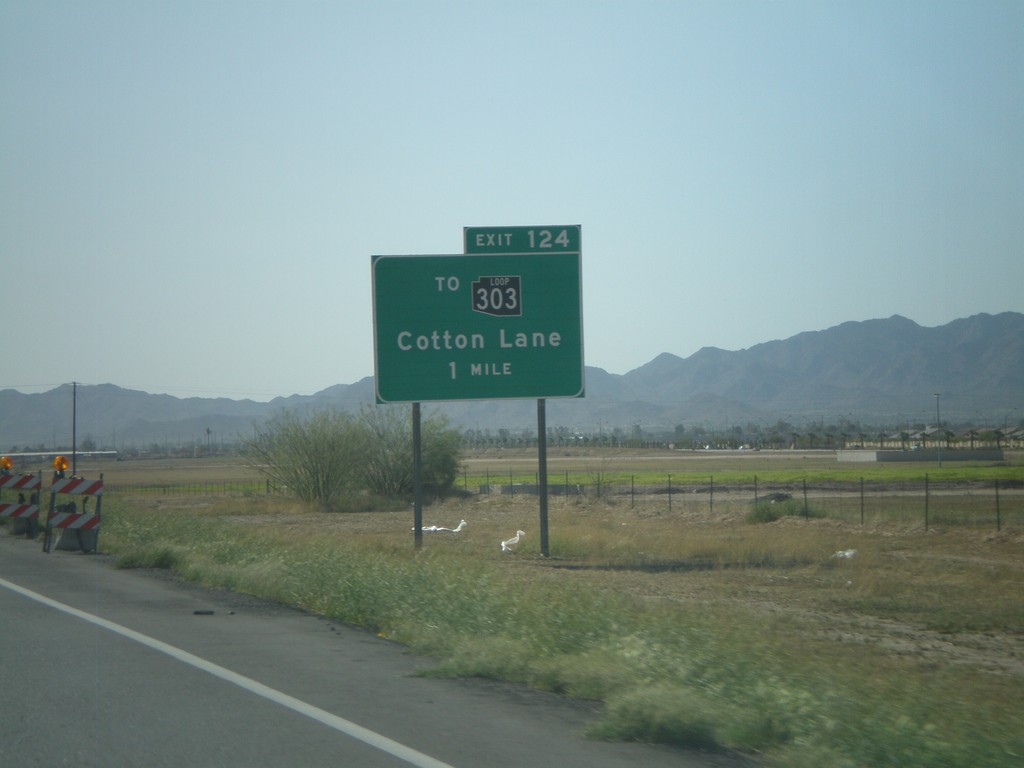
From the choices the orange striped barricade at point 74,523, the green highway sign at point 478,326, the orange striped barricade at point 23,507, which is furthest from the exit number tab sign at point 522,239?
the orange striped barricade at point 23,507

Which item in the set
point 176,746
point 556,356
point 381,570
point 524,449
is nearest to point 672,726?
point 176,746

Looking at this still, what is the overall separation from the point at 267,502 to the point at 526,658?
1800 inches

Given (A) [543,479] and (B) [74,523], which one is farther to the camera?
(A) [543,479]

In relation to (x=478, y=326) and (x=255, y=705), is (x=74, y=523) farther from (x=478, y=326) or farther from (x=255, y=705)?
(x=255, y=705)

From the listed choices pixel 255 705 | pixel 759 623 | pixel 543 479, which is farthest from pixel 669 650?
pixel 543 479

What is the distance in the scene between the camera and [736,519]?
40656 millimetres

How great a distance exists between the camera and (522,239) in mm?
25203

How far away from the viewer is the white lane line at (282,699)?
7.08 meters

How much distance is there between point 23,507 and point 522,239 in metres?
14.2

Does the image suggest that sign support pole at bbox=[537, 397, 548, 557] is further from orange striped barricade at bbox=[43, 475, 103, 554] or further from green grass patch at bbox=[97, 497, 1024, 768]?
orange striped barricade at bbox=[43, 475, 103, 554]

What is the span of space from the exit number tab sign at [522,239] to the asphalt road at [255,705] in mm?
13143

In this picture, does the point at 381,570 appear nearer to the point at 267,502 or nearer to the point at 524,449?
the point at 267,502

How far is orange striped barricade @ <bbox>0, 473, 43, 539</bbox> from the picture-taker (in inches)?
→ 1055

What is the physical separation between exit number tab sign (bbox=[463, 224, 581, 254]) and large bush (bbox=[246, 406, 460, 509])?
30.7m
